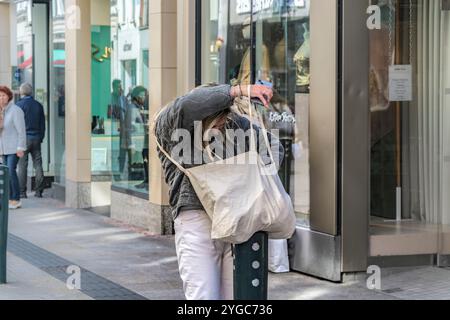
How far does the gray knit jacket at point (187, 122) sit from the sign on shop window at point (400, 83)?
402cm

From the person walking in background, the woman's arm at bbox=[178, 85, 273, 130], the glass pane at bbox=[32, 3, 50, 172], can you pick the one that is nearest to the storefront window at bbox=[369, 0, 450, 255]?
the woman's arm at bbox=[178, 85, 273, 130]

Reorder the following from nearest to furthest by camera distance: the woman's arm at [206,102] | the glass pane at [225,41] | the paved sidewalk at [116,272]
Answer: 1. the woman's arm at [206,102]
2. the paved sidewalk at [116,272]
3. the glass pane at [225,41]

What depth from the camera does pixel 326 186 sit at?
7930mm

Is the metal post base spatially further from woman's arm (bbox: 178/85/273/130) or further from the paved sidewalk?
the paved sidewalk

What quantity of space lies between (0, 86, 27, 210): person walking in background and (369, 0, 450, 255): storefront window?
21.8ft

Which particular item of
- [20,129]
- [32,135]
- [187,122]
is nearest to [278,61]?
[187,122]

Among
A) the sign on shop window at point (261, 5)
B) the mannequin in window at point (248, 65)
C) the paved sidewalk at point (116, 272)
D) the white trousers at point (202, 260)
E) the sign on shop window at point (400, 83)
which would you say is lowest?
the paved sidewalk at point (116, 272)

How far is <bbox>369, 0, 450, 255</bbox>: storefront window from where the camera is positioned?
8.47m

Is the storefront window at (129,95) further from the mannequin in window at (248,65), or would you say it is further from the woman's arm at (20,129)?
the mannequin in window at (248,65)

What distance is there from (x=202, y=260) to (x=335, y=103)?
Result: 3412 mm

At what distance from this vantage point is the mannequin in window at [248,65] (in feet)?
30.7

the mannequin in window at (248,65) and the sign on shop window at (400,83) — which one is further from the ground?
the mannequin in window at (248,65)

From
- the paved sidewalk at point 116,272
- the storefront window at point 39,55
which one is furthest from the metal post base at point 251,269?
the storefront window at point 39,55

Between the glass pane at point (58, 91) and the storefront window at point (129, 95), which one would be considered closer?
the storefront window at point (129, 95)
